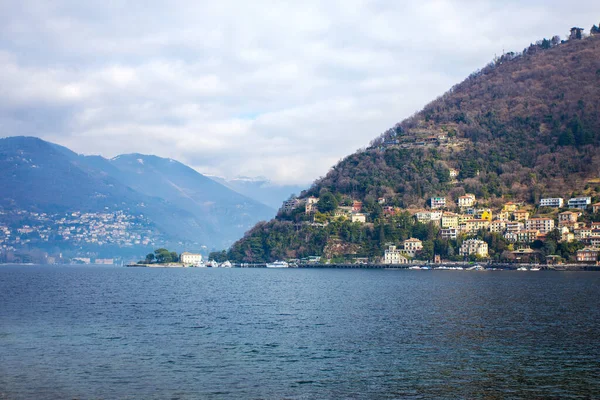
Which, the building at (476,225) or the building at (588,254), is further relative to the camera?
the building at (476,225)

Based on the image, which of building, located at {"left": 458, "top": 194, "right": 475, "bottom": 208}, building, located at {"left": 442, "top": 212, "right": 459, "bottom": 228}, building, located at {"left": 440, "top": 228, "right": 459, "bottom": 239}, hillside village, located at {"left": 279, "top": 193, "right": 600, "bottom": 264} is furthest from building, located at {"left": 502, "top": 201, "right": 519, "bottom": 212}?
building, located at {"left": 440, "top": 228, "right": 459, "bottom": 239}

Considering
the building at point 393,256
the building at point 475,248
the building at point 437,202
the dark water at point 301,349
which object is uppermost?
the building at point 437,202

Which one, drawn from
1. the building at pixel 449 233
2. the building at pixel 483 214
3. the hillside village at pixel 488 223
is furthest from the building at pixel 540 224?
the building at pixel 449 233

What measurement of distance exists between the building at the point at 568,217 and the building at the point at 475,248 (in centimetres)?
2082

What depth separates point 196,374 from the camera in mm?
33188

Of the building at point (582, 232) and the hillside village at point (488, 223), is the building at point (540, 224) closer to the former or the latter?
the hillside village at point (488, 223)

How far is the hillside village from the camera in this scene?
513 feet

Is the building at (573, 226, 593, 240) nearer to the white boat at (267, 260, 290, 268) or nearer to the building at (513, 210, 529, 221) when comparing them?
the building at (513, 210, 529, 221)

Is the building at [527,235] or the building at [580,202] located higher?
the building at [580,202]

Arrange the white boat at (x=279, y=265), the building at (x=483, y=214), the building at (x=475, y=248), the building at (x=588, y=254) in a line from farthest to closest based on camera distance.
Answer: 1. the white boat at (x=279, y=265)
2. the building at (x=483, y=214)
3. the building at (x=475, y=248)
4. the building at (x=588, y=254)

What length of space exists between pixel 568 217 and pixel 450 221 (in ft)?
102

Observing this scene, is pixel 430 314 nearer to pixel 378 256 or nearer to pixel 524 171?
pixel 378 256

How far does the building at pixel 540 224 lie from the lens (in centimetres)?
16312

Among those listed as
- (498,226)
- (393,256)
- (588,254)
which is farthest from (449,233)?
(588,254)
